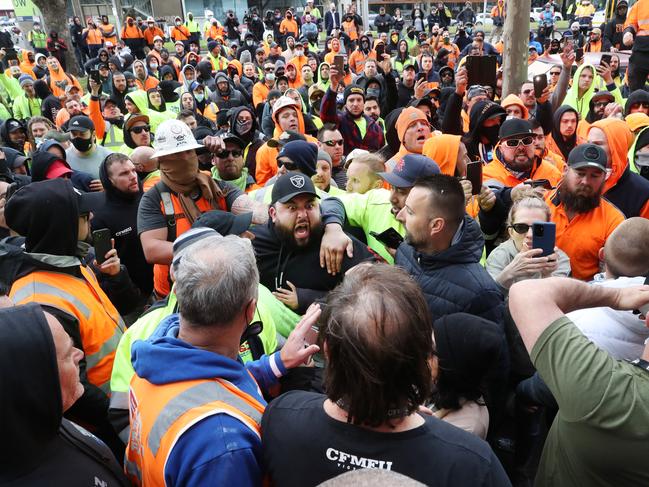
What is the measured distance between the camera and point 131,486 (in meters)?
1.62

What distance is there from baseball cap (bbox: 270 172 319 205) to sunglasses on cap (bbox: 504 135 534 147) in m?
2.32

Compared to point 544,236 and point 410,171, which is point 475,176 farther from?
point 544,236

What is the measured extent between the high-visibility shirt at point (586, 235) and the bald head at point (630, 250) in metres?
1.00

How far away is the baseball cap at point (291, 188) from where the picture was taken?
9.33 ft

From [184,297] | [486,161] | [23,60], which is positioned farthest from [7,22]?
[184,297]

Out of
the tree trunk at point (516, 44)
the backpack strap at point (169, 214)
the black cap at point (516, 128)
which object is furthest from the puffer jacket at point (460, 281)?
the tree trunk at point (516, 44)

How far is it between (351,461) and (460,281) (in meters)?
1.32

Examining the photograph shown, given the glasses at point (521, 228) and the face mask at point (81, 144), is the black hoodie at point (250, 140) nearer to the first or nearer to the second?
the face mask at point (81, 144)

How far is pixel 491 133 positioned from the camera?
556 centimetres

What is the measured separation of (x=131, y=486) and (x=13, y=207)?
159cm

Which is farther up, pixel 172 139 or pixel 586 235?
pixel 172 139

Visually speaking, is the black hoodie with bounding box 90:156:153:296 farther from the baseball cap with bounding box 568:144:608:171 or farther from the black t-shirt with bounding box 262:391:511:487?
the baseball cap with bounding box 568:144:608:171

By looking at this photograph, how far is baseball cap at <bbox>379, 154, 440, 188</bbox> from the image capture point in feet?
10.3

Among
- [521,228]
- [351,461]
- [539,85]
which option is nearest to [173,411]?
[351,461]
